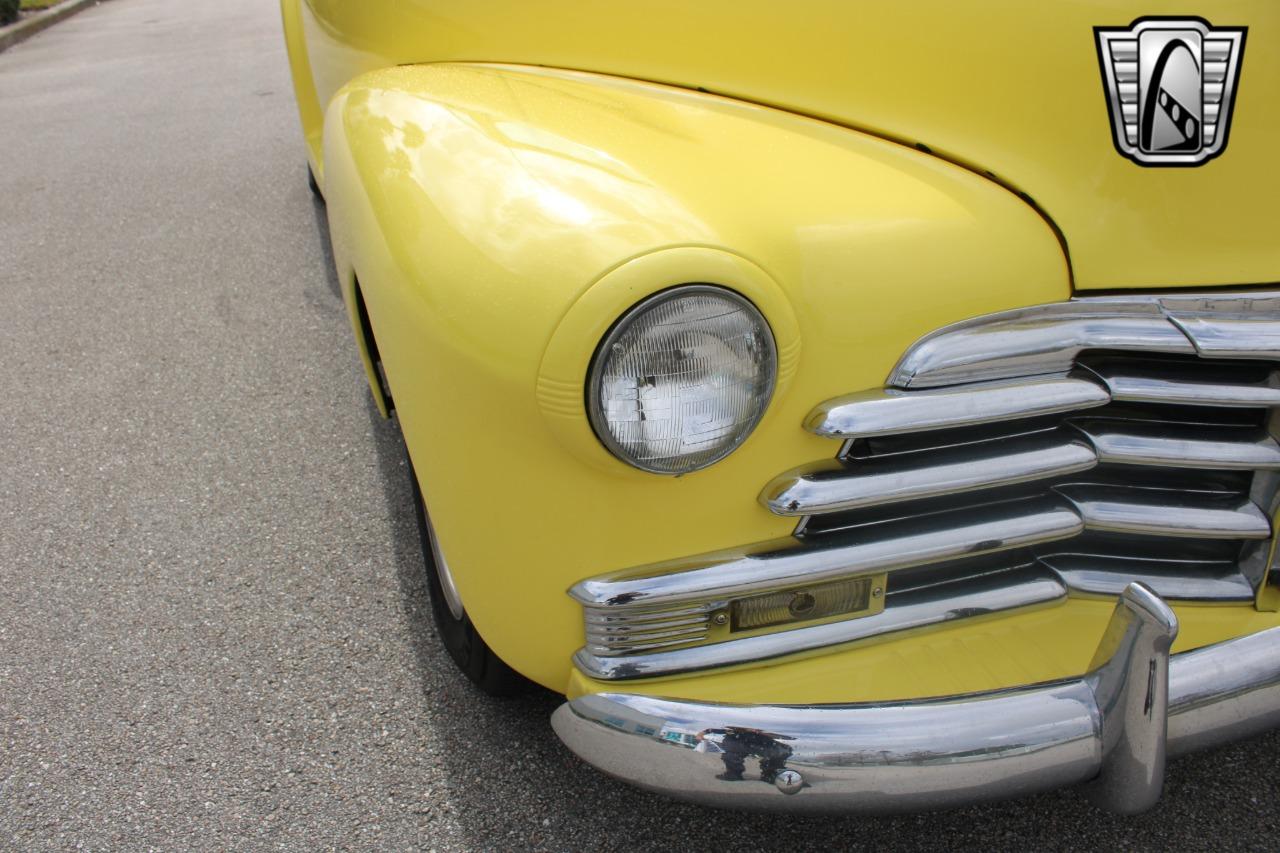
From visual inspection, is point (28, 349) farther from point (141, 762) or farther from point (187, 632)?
point (141, 762)

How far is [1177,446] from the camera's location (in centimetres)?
141

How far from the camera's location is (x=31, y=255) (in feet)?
14.0

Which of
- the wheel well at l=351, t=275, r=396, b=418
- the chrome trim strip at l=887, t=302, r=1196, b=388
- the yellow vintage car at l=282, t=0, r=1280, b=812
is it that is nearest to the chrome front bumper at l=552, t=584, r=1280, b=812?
the yellow vintage car at l=282, t=0, r=1280, b=812

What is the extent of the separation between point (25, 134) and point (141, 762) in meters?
5.86

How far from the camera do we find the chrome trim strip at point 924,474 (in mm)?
1289

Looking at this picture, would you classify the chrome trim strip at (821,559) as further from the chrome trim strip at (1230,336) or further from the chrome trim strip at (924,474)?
the chrome trim strip at (1230,336)

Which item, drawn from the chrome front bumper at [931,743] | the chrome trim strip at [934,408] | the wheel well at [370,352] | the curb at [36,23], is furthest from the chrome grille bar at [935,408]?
the curb at [36,23]

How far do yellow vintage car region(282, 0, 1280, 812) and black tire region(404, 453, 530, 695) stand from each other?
36 cm

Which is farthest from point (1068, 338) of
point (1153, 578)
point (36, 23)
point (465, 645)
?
point (36, 23)

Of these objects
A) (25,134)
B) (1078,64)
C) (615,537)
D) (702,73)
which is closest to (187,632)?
(615,537)

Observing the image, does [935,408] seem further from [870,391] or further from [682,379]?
[682,379]

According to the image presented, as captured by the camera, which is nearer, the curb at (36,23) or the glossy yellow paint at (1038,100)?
the glossy yellow paint at (1038,100)

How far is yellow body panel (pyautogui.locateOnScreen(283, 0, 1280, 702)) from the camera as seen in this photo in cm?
122

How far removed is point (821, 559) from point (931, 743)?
0.25 meters
